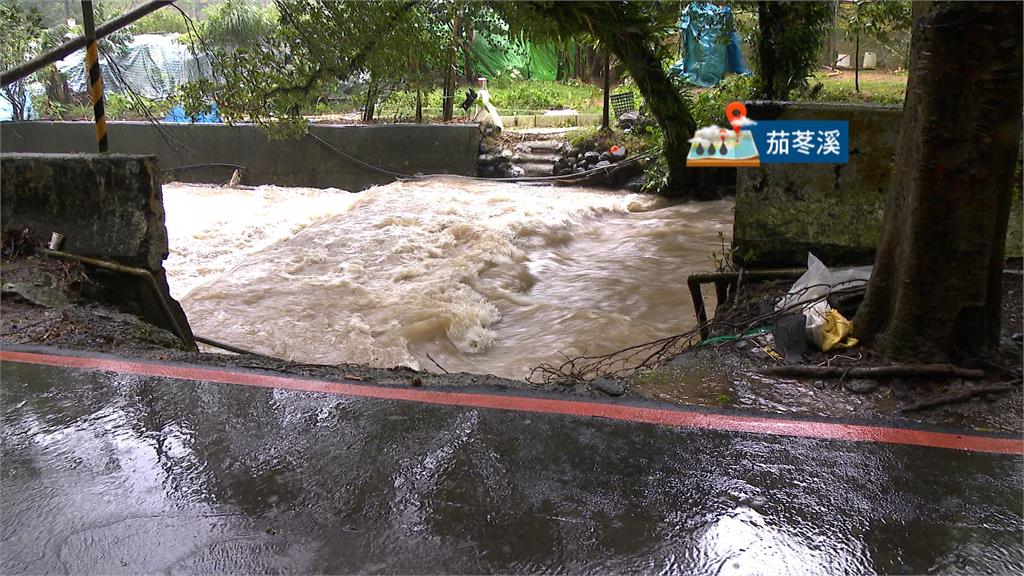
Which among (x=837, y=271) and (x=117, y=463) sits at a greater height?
(x=837, y=271)

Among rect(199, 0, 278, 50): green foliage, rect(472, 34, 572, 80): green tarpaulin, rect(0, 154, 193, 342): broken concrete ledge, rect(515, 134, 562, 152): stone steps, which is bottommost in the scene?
rect(0, 154, 193, 342): broken concrete ledge

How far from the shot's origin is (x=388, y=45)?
757cm

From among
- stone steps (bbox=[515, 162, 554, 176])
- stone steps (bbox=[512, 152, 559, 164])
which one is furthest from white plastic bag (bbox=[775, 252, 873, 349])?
stone steps (bbox=[512, 152, 559, 164])

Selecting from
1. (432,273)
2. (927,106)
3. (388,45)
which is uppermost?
(388,45)

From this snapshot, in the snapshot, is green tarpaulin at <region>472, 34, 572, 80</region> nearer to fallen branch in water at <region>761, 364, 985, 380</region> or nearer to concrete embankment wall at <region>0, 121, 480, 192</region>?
concrete embankment wall at <region>0, 121, 480, 192</region>

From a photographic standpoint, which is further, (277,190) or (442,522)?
(277,190)

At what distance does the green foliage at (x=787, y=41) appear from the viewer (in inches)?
376

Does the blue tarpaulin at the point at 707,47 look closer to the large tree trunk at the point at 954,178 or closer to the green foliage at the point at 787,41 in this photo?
the green foliage at the point at 787,41

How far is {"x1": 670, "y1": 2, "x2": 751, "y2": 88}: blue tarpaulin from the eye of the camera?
919 centimetres

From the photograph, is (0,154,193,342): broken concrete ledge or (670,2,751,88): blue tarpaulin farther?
(670,2,751,88): blue tarpaulin

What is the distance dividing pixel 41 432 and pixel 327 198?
11751 mm

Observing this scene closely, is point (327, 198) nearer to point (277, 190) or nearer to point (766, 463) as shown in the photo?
point (277, 190)

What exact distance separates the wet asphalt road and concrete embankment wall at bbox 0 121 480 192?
41.0 feet

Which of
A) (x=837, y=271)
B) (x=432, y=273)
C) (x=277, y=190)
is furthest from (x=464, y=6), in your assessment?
(x=277, y=190)
